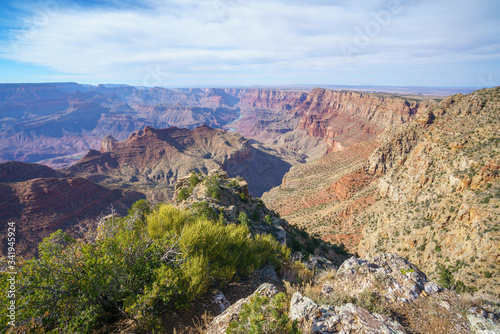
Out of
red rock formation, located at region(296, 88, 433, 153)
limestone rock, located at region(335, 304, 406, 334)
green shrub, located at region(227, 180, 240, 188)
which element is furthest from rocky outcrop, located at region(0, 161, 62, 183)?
red rock formation, located at region(296, 88, 433, 153)

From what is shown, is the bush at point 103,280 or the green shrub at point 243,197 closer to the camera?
the bush at point 103,280

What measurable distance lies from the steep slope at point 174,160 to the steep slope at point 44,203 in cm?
2813

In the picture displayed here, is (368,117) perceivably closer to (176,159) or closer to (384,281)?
(176,159)

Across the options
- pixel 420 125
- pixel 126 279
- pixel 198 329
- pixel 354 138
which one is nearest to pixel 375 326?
pixel 198 329

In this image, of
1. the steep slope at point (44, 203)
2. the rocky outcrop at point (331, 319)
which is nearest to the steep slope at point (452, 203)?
the rocky outcrop at point (331, 319)

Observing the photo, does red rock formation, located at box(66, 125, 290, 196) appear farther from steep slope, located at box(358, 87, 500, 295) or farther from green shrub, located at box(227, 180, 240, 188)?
steep slope, located at box(358, 87, 500, 295)

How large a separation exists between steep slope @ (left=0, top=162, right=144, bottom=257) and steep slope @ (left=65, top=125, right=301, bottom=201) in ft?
92.3

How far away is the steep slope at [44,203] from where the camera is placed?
52.9m

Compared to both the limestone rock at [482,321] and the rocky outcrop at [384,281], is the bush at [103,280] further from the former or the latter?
the limestone rock at [482,321]

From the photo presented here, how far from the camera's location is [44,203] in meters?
60.2

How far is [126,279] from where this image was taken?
575cm

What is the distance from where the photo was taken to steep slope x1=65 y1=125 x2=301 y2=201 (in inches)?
4402

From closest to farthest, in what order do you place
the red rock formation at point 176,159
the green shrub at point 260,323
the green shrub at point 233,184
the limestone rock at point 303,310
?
the green shrub at point 260,323 < the limestone rock at point 303,310 < the green shrub at point 233,184 < the red rock formation at point 176,159

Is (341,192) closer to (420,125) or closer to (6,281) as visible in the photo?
(420,125)
